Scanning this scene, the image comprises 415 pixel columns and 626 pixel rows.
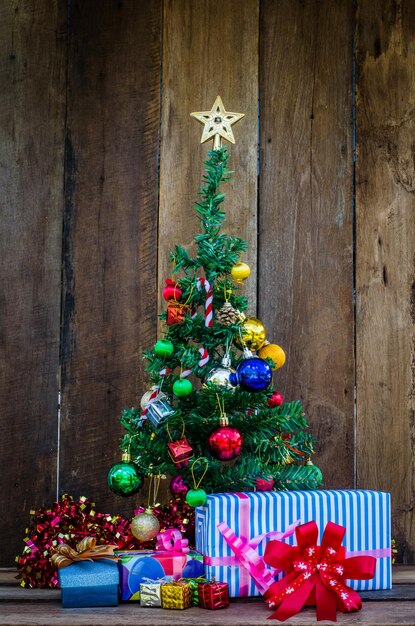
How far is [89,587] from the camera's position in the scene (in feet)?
4.97

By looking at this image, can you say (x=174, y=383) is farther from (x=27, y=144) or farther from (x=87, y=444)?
(x=27, y=144)

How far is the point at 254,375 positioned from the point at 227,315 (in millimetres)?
170

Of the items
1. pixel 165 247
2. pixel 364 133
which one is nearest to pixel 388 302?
pixel 364 133

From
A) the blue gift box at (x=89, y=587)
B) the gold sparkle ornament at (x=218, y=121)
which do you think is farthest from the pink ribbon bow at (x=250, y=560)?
the gold sparkle ornament at (x=218, y=121)

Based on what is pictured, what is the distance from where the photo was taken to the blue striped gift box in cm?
157

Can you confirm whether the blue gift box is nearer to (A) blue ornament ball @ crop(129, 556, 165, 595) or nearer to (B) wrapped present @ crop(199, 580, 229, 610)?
(A) blue ornament ball @ crop(129, 556, 165, 595)

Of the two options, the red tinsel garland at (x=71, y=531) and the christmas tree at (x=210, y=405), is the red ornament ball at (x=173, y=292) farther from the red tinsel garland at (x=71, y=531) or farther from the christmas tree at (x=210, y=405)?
the red tinsel garland at (x=71, y=531)

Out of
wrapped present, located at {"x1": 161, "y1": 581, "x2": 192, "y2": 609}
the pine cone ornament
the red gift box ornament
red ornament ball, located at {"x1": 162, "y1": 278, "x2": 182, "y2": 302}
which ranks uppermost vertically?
red ornament ball, located at {"x1": 162, "y1": 278, "x2": 182, "y2": 302}

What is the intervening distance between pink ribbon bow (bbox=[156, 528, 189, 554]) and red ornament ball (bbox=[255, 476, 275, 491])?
0.19m

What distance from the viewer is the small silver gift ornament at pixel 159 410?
5.62 ft

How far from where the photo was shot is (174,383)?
173cm

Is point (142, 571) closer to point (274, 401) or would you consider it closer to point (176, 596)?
point (176, 596)

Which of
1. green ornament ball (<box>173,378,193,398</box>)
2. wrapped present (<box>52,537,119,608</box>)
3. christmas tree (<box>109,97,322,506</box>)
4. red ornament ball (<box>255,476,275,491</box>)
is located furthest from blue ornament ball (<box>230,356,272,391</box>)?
wrapped present (<box>52,537,119,608</box>)

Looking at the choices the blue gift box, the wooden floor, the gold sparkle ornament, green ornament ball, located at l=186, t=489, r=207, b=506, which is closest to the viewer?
the wooden floor
